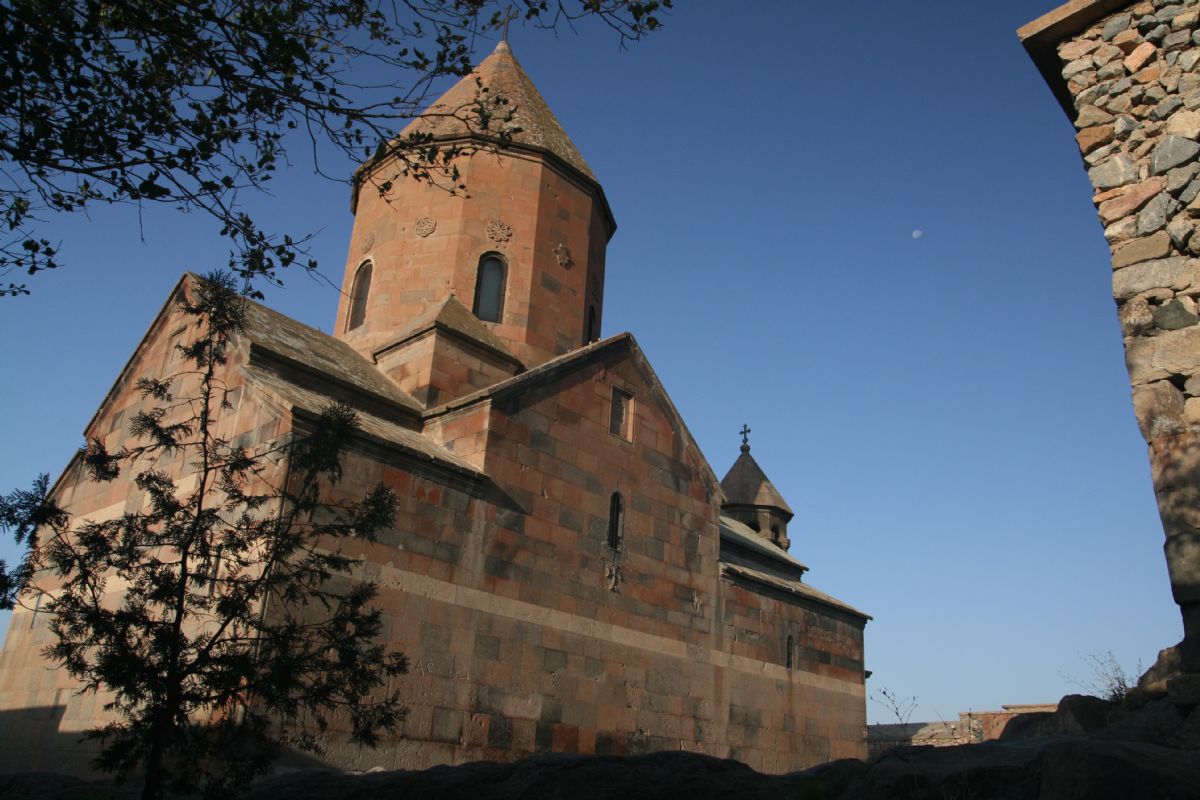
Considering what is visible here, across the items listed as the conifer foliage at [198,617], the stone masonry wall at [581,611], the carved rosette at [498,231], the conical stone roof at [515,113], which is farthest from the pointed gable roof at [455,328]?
the conifer foliage at [198,617]

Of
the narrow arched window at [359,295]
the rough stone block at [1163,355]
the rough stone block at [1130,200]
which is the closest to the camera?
the rough stone block at [1163,355]

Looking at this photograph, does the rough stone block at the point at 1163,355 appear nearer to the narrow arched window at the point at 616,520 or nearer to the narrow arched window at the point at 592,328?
the narrow arched window at the point at 616,520

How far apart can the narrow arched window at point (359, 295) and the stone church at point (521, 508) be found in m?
0.04

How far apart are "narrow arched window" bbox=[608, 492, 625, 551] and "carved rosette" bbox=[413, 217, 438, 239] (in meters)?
4.95

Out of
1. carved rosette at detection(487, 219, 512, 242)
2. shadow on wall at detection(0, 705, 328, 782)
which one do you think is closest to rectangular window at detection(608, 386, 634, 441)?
carved rosette at detection(487, 219, 512, 242)

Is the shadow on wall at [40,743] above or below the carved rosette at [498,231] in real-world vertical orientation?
below

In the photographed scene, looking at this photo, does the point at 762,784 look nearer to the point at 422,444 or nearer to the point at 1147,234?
the point at 1147,234

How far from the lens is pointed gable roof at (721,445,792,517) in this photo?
2086 cm

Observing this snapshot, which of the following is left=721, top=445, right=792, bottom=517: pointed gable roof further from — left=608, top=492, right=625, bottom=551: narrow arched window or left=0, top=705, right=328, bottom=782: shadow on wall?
left=0, top=705, right=328, bottom=782: shadow on wall

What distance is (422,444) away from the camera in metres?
9.73

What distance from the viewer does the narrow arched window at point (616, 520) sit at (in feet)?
36.5

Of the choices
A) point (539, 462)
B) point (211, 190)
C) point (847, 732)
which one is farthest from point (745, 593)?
point (211, 190)

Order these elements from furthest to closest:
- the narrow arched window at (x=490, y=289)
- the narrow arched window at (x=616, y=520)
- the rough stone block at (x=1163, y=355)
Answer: the narrow arched window at (x=490, y=289)
the narrow arched window at (x=616, y=520)
the rough stone block at (x=1163, y=355)

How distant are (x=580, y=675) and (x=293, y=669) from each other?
538 cm
